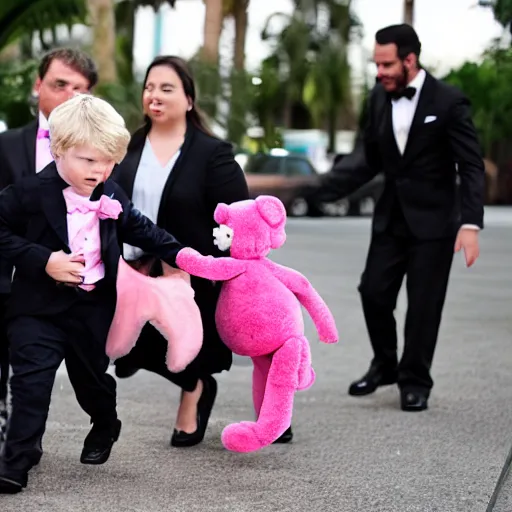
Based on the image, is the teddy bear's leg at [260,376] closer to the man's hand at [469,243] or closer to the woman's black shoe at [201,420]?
the woman's black shoe at [201,420]

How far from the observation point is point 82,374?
16.5 feet

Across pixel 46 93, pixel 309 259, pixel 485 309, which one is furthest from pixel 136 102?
pixel 46 93

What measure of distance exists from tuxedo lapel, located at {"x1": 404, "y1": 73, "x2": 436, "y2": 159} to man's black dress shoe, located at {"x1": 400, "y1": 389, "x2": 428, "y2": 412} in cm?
126

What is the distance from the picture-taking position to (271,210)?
17.2 ft

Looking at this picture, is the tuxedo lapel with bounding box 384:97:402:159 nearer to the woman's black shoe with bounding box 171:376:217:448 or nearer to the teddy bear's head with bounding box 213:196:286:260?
the woman's black shoe with bounding box 171:376:217:448

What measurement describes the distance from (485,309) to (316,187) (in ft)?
16.2

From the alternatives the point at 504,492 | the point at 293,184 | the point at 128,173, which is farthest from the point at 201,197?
the point at 504,492

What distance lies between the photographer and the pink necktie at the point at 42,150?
538 centimetres

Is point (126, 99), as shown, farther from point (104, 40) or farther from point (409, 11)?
point (409, 11)

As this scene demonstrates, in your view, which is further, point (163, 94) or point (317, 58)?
point (317, 58)

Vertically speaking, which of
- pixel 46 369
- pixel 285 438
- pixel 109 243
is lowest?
pixel 285 438

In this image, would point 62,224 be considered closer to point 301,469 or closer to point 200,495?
point 200,495

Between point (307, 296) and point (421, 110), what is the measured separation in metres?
2.05

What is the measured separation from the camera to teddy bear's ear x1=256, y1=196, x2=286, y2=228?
5254mm
